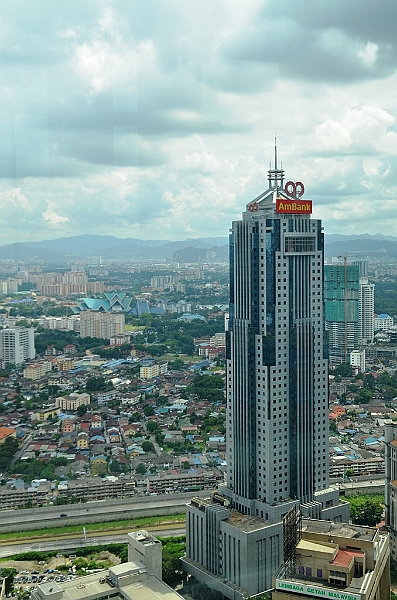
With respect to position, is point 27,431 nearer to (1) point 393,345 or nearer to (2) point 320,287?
(2) point 320,287

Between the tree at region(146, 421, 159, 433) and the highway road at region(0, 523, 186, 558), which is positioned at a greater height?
the tree at region(146, 421, 159, 433)

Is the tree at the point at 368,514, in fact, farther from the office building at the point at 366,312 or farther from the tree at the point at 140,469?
the office building at the point at 366,312

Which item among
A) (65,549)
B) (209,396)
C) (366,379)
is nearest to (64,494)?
(65,549)

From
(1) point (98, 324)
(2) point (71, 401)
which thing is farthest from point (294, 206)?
(1) point (98, 324)

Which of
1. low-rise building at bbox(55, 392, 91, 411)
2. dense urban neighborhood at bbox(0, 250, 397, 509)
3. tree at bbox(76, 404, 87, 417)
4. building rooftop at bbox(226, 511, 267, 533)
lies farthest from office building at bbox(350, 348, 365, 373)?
building rooftop at bbox(226, 511, 267, 533)

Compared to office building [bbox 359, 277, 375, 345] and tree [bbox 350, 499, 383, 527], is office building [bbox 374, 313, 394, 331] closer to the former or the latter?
office building [bbox 359, 277, 375, 345]

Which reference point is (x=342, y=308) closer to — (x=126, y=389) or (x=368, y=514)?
(x=126, y=389)
